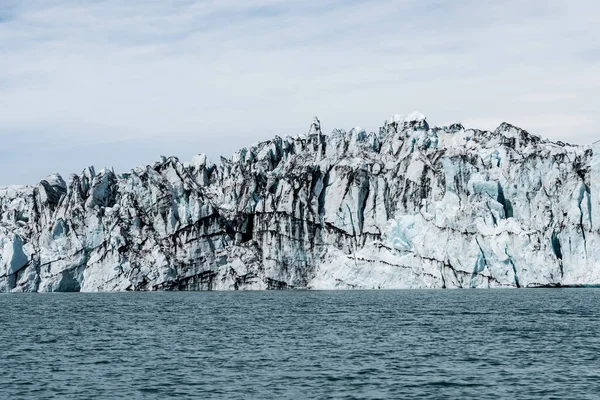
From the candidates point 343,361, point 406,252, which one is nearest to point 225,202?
point 406,252

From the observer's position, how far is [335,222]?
12412 cm

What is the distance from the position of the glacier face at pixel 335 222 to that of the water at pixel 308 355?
4406 centimetres

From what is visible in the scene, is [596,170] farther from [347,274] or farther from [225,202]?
[225,202]

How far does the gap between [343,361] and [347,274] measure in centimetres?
8166

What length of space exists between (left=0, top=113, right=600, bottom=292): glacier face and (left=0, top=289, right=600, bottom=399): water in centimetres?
4406

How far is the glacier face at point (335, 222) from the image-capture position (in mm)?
106875

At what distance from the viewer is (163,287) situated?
400 ft

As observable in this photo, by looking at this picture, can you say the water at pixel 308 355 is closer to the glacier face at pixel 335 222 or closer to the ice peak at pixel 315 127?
the glacier face at pixel 335 222

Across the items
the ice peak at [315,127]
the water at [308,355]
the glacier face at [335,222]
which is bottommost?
the water at [308,355]

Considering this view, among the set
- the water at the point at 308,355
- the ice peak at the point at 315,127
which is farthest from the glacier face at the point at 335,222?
the water at the point at 308,355

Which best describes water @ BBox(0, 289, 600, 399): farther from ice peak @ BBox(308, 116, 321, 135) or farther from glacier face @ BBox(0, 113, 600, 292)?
ice peak @ BBox(308, 116, 321, 135)

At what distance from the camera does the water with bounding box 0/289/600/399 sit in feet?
95.4

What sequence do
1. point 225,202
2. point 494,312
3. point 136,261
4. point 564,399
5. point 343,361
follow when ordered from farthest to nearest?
point 225,202 < point 136,261 < point 494,312 < point 343,361 < point 564,399

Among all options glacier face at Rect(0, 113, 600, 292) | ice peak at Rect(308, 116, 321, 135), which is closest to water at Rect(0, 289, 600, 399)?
glacier face at Rect(0, 113, 600, 292)
